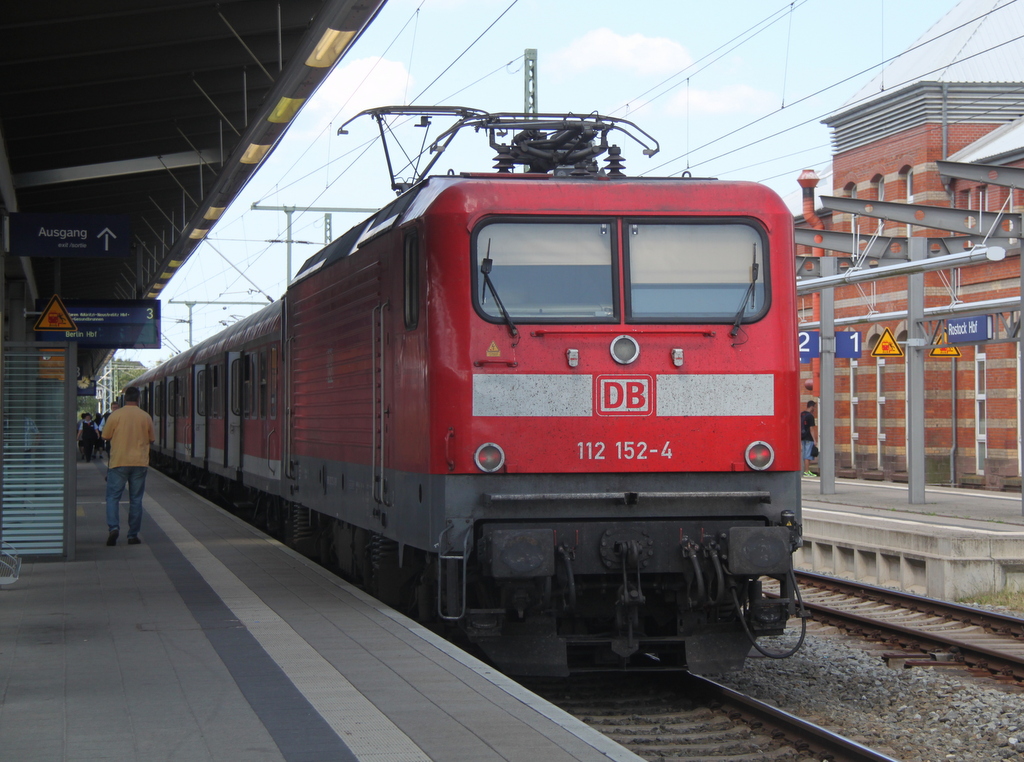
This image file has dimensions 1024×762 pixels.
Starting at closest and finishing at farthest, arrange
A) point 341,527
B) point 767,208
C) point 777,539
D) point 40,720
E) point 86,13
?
point 40,720, point 777,539, point 767,208, point 86,13, point 341,527

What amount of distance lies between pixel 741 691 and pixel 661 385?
2.17 m

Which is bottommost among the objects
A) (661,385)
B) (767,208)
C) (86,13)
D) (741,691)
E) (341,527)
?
(741,691)

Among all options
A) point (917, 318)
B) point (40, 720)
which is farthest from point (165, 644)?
point (917, 318)

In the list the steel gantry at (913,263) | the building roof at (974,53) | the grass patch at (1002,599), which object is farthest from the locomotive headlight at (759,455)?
the building roof at (974,53)

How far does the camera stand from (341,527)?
37.7 ft

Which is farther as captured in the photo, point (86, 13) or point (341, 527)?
point (341, 527)

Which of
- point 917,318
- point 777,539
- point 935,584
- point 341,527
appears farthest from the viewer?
point 917,318

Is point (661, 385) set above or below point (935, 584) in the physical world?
above

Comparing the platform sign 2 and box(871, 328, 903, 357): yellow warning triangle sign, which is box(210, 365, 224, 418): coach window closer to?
the platform sign 2

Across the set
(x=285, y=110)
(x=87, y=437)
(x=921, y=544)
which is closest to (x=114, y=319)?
(x=285, y=110)

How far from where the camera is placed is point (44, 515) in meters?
12.1

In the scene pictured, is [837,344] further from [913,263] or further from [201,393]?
[201,393]

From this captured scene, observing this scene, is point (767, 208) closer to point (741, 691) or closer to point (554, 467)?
point (554, 467)

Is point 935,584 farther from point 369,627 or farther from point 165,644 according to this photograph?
point 165,644
